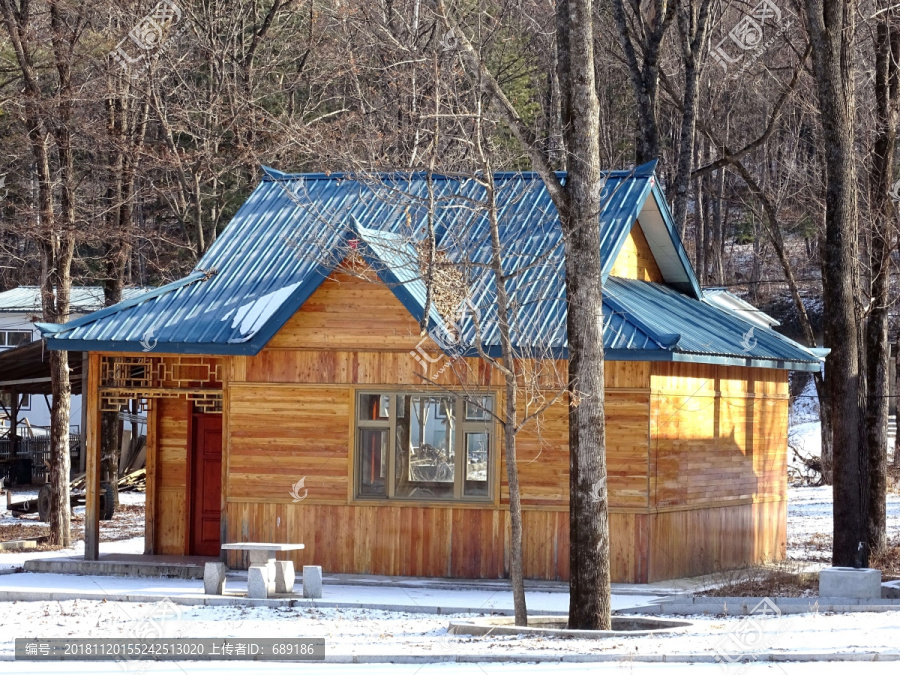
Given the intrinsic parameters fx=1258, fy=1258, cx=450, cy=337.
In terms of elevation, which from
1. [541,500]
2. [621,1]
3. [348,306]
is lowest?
[541,500]

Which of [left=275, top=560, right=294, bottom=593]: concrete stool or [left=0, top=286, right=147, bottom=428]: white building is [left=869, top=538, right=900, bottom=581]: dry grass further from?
[left=0, top=286, right=147, bottom=428]: white building

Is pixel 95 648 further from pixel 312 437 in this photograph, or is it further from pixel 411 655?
pixel 312 437

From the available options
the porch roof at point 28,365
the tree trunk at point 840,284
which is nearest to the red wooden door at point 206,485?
the porch roof at point 28,365

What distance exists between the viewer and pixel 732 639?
1097 cm

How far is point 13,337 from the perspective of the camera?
139 ft

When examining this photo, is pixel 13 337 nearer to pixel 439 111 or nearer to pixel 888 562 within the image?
pixel 439 111

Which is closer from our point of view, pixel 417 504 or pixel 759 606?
pixel 759 606

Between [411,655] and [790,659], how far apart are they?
9.72 feet

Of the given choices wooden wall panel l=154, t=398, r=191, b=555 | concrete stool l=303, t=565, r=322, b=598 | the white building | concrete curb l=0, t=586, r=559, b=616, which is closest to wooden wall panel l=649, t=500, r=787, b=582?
concrete curb l=0, t=586, r=559, b=616

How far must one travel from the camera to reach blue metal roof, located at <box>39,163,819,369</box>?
53.1ft

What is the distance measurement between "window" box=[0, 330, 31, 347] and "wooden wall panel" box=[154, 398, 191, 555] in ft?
79.6

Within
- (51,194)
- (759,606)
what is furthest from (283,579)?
(51,194)

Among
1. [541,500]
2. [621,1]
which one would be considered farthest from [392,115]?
[541,500]

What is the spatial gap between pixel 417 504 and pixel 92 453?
15.8 feet
